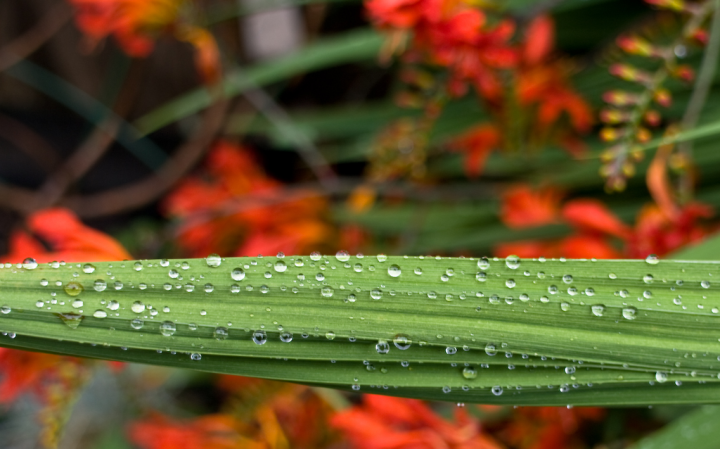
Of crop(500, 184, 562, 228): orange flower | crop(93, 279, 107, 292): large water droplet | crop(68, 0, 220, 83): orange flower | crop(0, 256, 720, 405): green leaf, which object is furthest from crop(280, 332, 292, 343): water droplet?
crop(68, 0, 220, 83): orange flower

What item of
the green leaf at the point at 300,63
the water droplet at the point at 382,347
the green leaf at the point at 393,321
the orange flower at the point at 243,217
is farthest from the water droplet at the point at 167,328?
the green leaf at the point at 300,63

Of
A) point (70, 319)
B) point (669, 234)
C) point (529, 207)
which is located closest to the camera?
point (70, 319)

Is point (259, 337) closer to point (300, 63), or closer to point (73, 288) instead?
point (73, 288)

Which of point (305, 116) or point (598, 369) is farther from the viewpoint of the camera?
point (305, 116)

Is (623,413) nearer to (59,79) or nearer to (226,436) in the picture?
(226,436)

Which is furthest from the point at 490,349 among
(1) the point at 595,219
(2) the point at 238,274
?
(1) the point at 595,219

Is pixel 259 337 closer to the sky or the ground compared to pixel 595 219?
closer to the ground

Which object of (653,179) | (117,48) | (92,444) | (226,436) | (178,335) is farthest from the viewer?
(117,48)

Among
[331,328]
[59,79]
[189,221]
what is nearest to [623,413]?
[331,328]
